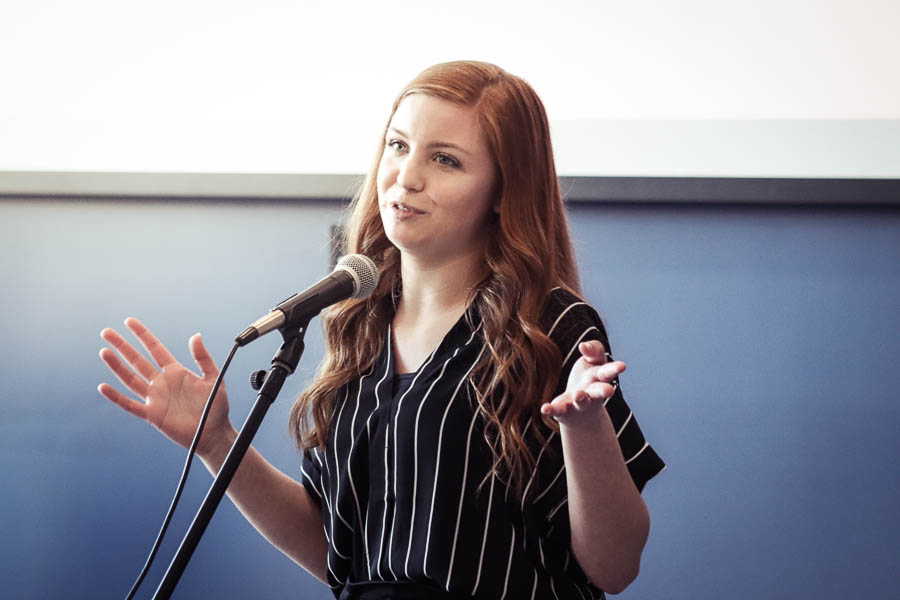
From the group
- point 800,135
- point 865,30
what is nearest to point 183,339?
point 800,135

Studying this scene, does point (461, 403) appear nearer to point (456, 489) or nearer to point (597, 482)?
point (456, 489)

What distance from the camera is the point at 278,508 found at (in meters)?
1.37

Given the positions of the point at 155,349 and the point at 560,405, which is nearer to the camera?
the point at 560,405

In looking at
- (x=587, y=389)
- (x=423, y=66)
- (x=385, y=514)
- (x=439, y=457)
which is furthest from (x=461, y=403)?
(x=423, y=66)

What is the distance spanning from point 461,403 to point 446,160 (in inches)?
13.0

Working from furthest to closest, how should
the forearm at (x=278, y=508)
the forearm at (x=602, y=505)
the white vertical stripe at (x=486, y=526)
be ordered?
the forearm at (x=278, y=508)
the white vertical stripe at (x=486, y=526)
the forearm at (x=602, y=505)

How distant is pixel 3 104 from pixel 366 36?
0.91 meters

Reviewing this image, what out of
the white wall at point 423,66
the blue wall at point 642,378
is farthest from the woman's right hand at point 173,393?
the white wall at point 423,66

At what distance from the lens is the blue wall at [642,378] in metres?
1.85

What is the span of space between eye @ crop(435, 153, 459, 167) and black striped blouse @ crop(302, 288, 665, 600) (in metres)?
0.21

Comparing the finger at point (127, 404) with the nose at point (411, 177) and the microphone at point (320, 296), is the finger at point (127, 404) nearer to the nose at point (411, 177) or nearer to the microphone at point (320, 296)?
the microphone at point (320, 296)

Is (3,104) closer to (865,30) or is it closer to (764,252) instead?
(764,252)

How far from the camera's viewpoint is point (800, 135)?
6.06ft

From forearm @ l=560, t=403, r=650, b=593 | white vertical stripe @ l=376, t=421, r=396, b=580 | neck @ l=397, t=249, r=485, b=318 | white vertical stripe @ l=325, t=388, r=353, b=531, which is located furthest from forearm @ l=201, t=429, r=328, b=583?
forearm @ l=560, t=403, r=650, b=593
